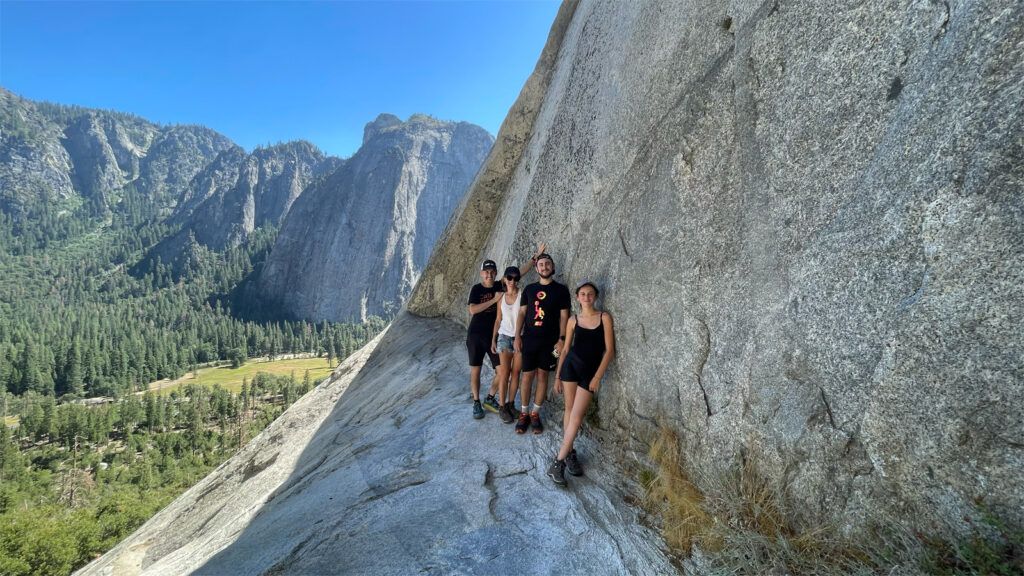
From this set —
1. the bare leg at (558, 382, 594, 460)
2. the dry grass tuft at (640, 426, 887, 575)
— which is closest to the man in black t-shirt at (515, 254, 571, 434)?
the bare leg at (558, 382, 594, 460)

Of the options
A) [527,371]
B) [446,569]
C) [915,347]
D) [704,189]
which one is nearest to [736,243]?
[704,189]

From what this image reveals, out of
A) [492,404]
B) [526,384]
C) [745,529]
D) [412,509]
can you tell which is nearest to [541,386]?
[526,384]

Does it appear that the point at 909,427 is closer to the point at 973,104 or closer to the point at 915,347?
the point at 915,347

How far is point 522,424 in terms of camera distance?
20.4 ft

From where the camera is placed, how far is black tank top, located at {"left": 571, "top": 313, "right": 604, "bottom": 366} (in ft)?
17.8

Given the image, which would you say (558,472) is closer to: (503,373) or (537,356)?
(537,356)

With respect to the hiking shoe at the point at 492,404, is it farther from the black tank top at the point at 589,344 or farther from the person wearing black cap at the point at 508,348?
the black tank top at the point at 589,344

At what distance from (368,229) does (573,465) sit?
488 ft

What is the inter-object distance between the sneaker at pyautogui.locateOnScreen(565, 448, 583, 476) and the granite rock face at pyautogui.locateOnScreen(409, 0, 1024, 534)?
696 millimetres

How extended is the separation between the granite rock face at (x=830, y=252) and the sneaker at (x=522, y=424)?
109 centimetres

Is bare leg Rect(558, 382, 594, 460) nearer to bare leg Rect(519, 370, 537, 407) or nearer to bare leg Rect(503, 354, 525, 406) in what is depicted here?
bare leg Rect(519, 370, 537, 407)

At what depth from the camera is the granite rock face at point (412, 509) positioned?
420 centimetres

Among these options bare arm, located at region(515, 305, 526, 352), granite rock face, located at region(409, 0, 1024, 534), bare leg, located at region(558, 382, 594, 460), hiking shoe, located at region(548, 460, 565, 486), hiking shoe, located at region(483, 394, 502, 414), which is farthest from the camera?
hiking shoe, located at region(483, 394, 502, 414)

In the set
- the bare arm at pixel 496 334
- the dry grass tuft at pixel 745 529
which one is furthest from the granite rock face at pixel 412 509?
the bare arm at pixel 496 334
